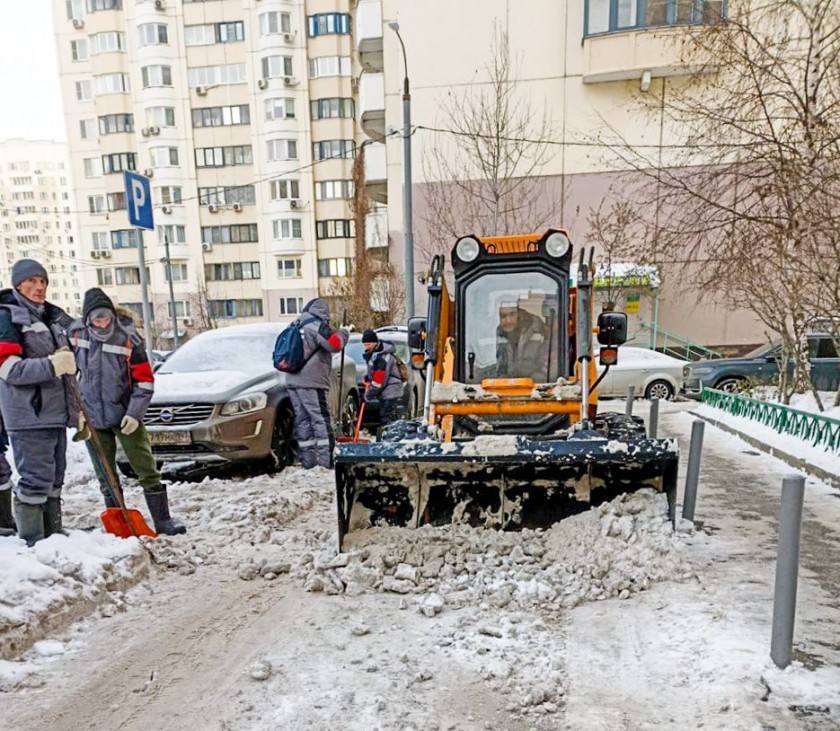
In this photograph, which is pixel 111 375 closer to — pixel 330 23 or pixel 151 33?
pixel 330 23

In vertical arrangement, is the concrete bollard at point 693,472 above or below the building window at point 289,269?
below

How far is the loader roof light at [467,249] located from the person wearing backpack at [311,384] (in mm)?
2333

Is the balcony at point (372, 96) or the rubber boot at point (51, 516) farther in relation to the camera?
the balcony at point (372, 96)

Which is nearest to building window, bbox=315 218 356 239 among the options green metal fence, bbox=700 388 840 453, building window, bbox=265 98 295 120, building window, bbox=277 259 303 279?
building window, bbox=277 259 303 279

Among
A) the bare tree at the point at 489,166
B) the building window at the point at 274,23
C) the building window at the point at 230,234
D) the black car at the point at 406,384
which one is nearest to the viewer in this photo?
the black car at the point at 406,384

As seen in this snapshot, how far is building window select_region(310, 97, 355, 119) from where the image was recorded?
1435 inches

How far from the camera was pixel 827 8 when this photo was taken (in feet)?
25.1

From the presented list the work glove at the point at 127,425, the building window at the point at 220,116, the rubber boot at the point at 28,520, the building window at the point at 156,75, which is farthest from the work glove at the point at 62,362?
the building window at the point at 156,75

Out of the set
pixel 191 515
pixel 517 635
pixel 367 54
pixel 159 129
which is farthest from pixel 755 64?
pixel 159 129

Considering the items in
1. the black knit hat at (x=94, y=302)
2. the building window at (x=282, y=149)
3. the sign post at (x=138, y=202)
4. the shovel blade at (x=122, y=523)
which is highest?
the building window at (x=282, y=149)

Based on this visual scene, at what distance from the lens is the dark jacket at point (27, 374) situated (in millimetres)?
3803

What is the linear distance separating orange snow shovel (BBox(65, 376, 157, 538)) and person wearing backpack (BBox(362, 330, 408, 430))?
3884mm

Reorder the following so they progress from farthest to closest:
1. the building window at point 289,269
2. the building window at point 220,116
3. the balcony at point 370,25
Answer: the building window at point 289,269, the building window at point 220,116, the balcony at point 370,25

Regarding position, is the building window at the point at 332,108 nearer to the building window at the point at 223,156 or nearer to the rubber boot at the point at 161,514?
the building window at the point at 223,156
